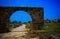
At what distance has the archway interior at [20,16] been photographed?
292cm

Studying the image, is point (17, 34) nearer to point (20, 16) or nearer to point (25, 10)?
point (20, 16)

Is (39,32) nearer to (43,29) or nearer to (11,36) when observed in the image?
(43,29)

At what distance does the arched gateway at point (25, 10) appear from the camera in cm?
291

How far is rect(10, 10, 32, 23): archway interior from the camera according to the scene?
2.92m

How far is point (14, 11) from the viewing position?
116 inches

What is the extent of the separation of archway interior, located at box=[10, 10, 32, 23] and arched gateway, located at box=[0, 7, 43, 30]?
58 millimetres

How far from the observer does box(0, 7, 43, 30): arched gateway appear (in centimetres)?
291

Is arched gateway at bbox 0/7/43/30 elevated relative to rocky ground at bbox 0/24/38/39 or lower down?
elevated

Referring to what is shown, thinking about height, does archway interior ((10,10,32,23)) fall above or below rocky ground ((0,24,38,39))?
above

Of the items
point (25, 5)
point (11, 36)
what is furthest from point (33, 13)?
point (11, 36)

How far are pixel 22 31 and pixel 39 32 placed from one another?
33 centimetres

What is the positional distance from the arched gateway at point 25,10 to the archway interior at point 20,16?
0.19 feet

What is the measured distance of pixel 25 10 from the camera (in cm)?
294

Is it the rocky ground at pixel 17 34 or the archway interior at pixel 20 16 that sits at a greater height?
the archway interior at pixel 20 16
